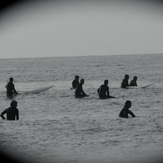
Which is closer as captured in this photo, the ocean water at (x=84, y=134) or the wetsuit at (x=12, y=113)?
the ocean water at (x=84, y=134)

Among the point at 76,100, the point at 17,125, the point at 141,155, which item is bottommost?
the point at 141,155

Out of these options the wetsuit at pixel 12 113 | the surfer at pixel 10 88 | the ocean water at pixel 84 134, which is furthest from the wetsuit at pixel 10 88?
the wetsuit at pixel 12 113

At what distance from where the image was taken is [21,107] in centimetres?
2256

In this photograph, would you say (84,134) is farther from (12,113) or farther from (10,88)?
(10,88)

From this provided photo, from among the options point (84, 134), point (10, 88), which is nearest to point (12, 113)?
point (84, 134)

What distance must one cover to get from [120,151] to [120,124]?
149 inches

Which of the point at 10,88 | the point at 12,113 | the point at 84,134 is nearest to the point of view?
the point at 84,134

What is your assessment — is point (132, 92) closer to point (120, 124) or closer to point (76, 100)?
point (76, 100)

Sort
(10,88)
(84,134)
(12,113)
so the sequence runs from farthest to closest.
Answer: (10,88) < (12,113) < (84,134)

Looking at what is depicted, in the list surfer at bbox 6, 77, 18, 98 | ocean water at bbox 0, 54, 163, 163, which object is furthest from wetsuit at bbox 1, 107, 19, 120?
surfer at bbox 6, 77, 18, 98

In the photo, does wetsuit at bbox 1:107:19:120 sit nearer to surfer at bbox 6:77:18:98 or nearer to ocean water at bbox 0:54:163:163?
ocean water at bbox 0:54:163:163

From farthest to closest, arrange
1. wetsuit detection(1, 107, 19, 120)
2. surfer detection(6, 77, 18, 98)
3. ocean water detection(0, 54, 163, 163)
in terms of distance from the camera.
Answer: surfer detection(6, 77, 18, 98)
wetsuit detection(1, 107, 19, 120)
ocean water detection(0, 54, 163, 163)

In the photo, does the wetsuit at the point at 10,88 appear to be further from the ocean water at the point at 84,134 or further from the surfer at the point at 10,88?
the ocean water at the point at 84,134

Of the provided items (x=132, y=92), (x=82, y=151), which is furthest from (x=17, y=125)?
(x=132, y=92)
